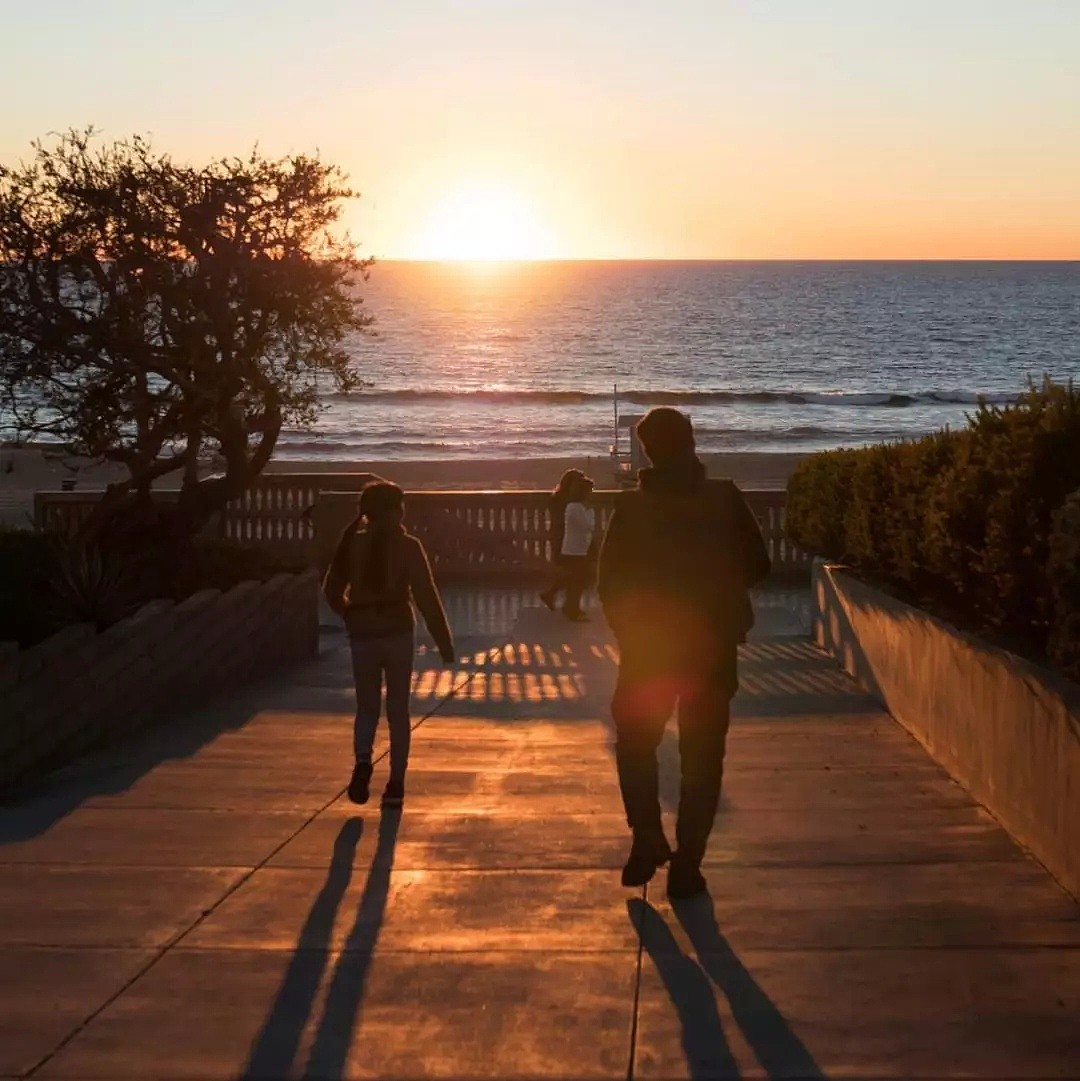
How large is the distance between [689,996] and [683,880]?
1147mm

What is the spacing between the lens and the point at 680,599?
648 cm

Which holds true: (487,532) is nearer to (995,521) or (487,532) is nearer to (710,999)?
(995,521)

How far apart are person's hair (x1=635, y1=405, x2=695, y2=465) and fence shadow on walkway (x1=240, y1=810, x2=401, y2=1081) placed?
200cm

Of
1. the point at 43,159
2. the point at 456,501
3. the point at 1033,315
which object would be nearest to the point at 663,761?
the point at 43,159

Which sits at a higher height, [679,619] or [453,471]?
[679,619]

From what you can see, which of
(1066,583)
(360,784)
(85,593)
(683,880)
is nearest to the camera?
(683,880)

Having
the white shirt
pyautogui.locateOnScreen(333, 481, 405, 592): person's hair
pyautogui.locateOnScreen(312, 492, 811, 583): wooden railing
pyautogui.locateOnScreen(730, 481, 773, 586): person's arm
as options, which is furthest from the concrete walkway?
pyautogui.locateOnScreen(312, 492, 811, 583): wooden railing

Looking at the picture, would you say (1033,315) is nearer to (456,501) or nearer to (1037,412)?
(456,501)

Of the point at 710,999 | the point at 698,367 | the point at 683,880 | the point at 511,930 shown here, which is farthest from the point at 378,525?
the point at 698,367

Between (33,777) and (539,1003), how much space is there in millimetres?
4775

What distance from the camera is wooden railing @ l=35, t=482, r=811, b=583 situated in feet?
68.6

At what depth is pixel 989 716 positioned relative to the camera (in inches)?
319

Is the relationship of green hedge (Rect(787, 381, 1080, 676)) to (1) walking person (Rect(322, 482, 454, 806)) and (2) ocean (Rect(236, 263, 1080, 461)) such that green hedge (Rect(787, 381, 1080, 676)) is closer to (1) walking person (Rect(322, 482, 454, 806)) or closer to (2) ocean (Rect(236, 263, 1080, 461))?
(1) walking person (Rect(322, 482, 454, 806))

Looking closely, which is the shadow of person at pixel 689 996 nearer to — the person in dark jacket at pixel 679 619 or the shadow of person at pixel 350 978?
the person in dark jacket at pixel 679 619
